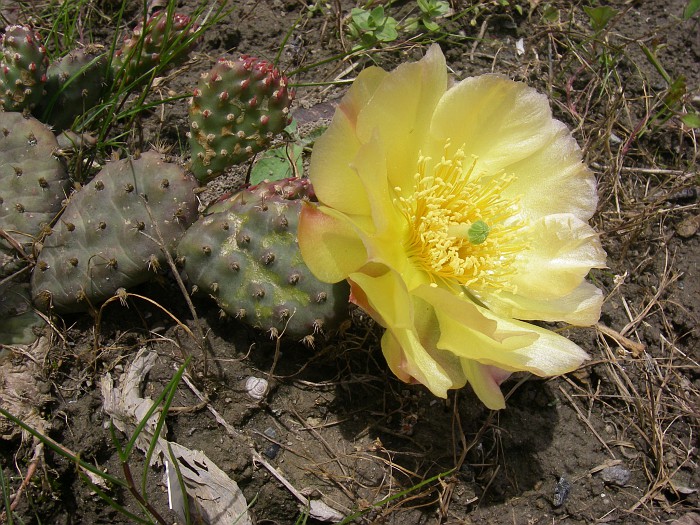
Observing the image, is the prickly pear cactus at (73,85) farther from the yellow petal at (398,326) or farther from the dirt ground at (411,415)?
the yellow petal at (398,326)

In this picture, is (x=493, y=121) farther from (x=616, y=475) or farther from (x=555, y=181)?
(x=616, y=475)

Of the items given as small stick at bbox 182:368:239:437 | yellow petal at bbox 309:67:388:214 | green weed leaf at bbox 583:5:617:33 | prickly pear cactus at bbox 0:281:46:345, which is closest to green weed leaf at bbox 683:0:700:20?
green weed leaf at bbox 583:5:617:33

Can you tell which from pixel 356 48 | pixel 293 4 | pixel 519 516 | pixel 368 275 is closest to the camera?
pixel 368 275

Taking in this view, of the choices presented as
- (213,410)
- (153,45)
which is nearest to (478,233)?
(213,410)

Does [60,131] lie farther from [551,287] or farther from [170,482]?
[551,287]

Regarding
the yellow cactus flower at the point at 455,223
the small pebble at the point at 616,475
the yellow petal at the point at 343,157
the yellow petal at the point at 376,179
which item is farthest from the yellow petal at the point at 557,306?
the small pebble at the point at 616,475

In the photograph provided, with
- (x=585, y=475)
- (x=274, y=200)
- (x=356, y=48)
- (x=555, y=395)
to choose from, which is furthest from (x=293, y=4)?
(x=585, y=475)

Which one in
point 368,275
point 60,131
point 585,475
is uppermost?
point 60,131
